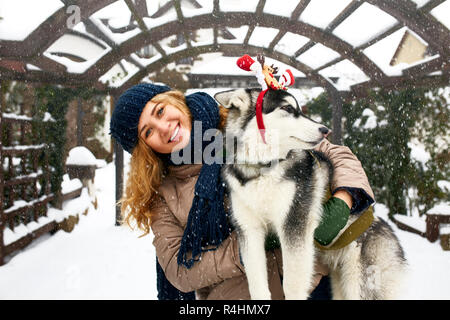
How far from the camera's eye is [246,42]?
11.4 ft

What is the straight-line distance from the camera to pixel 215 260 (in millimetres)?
1079

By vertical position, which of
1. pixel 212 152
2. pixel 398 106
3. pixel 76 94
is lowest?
pixel 212 152

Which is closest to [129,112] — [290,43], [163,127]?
[163,127]

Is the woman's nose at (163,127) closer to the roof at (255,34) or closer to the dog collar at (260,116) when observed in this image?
the dog collar at (260,116)

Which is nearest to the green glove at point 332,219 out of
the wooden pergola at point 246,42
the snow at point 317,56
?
the wooden pergola at point 246,42

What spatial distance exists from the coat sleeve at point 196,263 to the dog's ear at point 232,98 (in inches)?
19.5

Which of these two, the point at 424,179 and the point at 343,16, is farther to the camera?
the point at 424,179

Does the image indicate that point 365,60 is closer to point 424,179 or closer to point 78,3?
point 424,179

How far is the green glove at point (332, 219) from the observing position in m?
0.98

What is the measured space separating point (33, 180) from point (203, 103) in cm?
377

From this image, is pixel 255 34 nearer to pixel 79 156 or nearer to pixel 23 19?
pixel 23 19

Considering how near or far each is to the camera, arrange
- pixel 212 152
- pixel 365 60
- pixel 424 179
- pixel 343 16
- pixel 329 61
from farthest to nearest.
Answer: pixel 424 179 < pixel 329 61 < pixel 365 60 < pixel 343 16 < pixel 212 152

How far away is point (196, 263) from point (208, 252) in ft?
0.21

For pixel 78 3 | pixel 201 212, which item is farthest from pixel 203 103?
pixel 78 3
